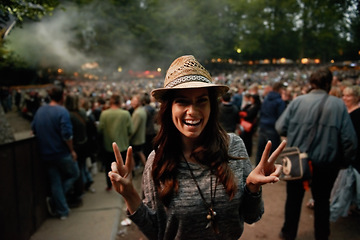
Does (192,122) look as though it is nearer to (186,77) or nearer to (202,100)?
(202,100)

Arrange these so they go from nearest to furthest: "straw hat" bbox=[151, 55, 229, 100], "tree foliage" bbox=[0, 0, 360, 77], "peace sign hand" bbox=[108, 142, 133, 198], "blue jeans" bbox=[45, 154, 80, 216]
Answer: "peace sign hand" bbox=[108, 142, 133, 198]
"straw hat" bbox=[151, 55, 229, 100]
"blue jeans" bbox=[45, 154, 80, 216]
"tree foliage" bbox=[0, 0, 360, 77]

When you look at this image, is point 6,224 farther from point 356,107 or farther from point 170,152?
point 356,107

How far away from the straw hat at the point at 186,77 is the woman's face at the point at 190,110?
0.07 meters

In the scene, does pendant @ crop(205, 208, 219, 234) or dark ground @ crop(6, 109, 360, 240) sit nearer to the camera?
pendant @ crop(205, 208, 219, 234)

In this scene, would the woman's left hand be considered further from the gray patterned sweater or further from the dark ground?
the dark ground

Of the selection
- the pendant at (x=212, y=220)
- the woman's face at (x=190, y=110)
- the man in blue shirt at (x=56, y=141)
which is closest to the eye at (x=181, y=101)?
the woman's face at (x=190, y=110)

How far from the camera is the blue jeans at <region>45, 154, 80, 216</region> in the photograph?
3.84 m

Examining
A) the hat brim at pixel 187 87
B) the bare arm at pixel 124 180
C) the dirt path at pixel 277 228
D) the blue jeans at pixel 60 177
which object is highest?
the hat brim at pixel 187 87

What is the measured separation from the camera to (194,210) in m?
1.34

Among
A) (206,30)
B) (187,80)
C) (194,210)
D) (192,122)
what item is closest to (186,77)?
(187,80)

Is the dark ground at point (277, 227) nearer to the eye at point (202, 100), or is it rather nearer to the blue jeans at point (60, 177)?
the blue jeans at point (60, 177)

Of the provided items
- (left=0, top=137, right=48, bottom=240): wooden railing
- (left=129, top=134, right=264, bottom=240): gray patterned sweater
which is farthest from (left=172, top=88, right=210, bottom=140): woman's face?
(left=0, top=137, right=48, bottom=240): wooden railing

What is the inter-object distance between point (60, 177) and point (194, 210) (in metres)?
3.34

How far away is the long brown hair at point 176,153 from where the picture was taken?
4.46ft
